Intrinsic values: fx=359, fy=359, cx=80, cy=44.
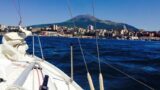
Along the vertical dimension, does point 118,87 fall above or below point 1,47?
below

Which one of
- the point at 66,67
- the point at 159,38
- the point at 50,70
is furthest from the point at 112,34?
the point at 50,70

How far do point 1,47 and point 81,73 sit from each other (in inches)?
324

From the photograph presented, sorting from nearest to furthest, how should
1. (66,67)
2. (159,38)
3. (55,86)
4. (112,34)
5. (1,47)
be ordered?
(55,86) < (1,47) < (66,67) < (112,34) < (159,38)

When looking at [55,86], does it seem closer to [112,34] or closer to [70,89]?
[70,89]

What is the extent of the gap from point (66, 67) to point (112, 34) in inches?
5219

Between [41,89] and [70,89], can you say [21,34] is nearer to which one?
[70,89]

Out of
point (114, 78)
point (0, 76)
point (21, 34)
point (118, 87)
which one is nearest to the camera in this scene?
point (0, 76)

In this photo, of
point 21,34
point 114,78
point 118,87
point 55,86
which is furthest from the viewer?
point 114,78

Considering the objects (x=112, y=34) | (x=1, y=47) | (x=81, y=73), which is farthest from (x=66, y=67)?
(x=112, y=34)

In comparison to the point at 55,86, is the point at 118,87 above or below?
below

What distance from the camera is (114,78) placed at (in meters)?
13.5

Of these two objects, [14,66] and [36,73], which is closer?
[36,73]

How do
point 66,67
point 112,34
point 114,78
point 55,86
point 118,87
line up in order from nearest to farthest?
point 55,86, point 118,87, point 114,78, point 66,67, point 112,34

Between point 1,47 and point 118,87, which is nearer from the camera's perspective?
point 1,47
